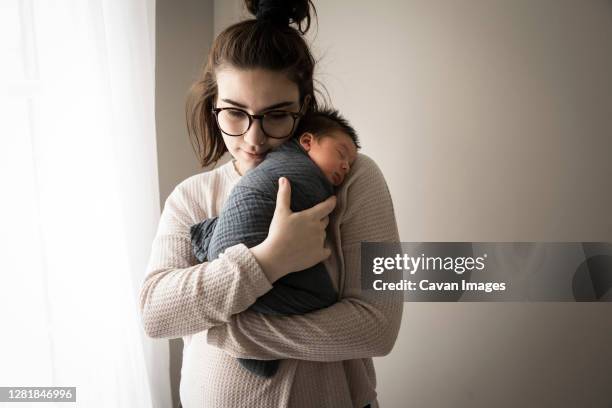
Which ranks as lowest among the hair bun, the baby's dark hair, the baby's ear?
the baby's ear

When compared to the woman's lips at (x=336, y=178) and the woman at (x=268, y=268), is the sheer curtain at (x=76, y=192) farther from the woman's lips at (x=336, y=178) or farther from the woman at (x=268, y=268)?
the woman's lips at (x=336, y=178)

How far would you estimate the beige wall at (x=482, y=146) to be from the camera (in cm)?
122

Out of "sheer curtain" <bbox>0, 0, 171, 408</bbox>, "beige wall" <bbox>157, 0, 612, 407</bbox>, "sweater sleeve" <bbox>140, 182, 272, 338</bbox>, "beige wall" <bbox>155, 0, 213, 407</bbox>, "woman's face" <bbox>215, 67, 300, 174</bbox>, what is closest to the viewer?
"sweater sleeve" <bbox>140, 182, 272, 338</bbox>

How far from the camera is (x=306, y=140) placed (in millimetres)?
834

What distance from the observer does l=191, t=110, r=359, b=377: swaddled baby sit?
2.35 feet

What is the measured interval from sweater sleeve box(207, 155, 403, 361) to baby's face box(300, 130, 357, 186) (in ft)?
0.19

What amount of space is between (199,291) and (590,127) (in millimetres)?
1154

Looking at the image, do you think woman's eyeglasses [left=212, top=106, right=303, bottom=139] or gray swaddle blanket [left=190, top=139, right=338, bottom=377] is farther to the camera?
woman's eyeglasses [left=212, top=106, right=303, bottom=139]

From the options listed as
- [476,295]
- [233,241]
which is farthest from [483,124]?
[233,241]

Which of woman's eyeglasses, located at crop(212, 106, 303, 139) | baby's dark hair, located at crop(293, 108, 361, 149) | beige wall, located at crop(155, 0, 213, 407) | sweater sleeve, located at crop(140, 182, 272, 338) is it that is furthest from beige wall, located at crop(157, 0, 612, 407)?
sweater sleeve, located at crop(140, 182, 272, 338)

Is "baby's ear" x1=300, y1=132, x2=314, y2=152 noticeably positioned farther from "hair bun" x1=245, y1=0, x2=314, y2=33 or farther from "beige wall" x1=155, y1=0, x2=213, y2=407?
"beige wall" x1=155, y1=0, x2=213, y2=407

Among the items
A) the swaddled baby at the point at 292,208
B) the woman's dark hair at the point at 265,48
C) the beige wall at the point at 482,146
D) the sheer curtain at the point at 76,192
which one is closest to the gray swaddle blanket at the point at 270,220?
the swaddled baby at the point at 292,208

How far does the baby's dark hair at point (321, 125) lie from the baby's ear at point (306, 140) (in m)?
0.01

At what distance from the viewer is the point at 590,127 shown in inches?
47.1
